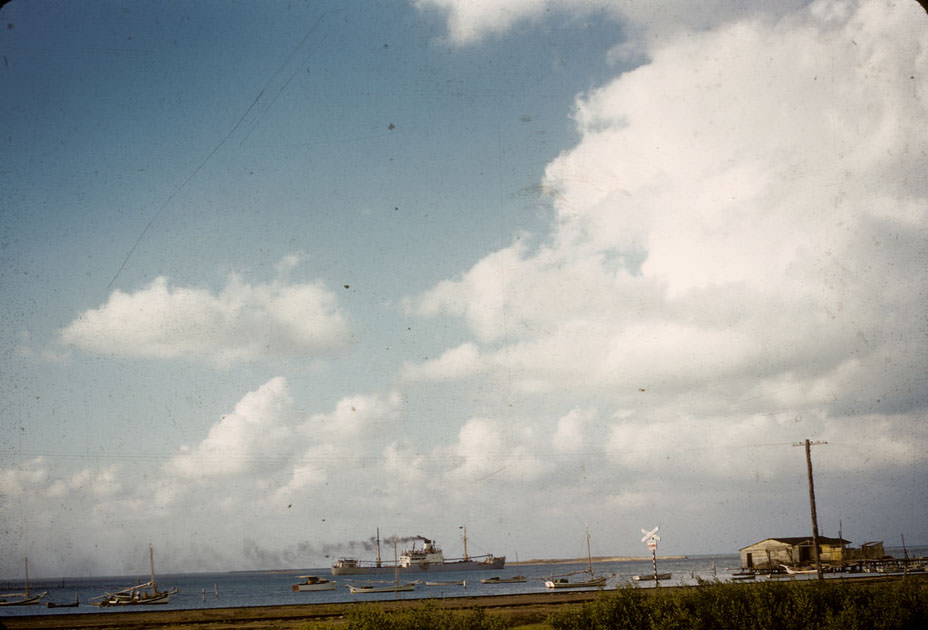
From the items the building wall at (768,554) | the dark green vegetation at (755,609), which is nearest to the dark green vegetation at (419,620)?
the dark green vegetation at (755,609)

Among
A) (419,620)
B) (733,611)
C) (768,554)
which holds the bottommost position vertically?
(768,554)

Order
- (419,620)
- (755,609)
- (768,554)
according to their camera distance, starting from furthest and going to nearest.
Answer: (768,554) → (755,609) → (419,620)

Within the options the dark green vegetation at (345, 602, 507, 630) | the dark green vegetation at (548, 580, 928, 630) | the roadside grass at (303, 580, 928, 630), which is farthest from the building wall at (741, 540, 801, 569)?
the dark green vegetation at (345, 602, 507, 630)

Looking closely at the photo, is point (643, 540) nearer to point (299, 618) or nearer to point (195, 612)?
point (299, 618)

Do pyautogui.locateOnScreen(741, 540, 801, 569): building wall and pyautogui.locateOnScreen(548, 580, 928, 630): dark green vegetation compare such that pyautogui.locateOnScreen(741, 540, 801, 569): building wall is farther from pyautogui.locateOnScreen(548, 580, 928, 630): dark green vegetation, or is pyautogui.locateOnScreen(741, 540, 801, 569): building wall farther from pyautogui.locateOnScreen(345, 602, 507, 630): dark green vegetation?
pyautogui.locateOnScreen(345, 602, 507, 630): dark green vegetation

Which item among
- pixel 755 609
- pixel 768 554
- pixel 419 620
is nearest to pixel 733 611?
pixel 755 609

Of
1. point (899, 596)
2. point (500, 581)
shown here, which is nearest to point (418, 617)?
point (899, 596)

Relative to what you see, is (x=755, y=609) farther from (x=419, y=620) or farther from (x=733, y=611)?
(x=419, y=620)

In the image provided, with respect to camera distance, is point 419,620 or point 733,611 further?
point 733,611
